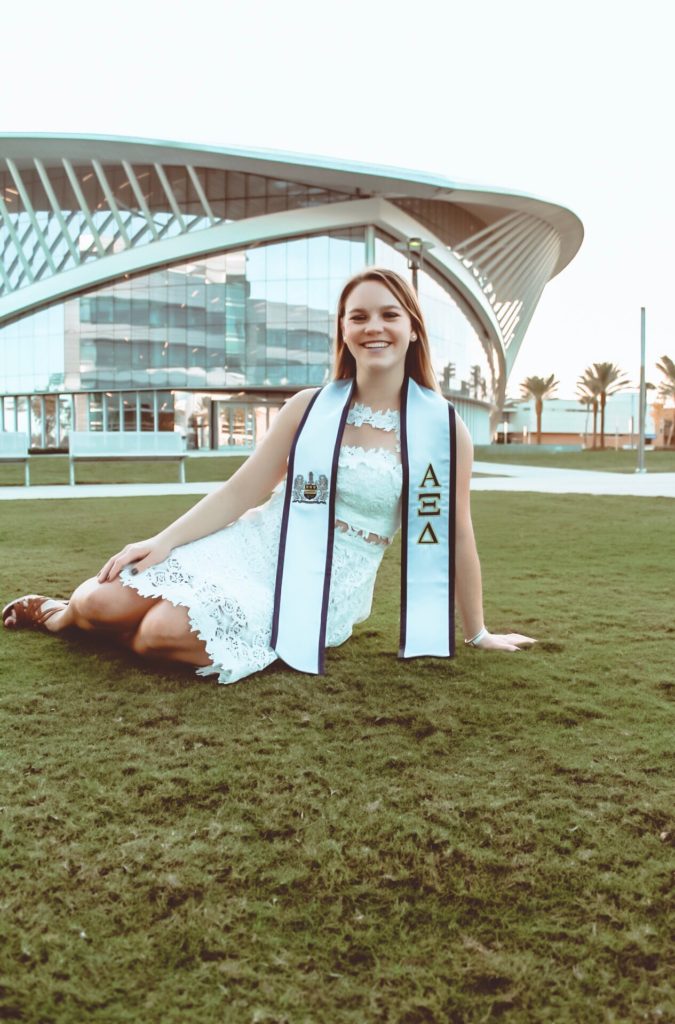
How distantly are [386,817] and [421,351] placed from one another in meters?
2.12

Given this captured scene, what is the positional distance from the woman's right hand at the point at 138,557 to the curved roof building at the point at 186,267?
39.2 metres

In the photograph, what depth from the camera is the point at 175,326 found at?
1737 inches

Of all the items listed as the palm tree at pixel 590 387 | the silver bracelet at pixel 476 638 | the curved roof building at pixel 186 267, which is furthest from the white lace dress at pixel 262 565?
the palm tree at pixel 590 387

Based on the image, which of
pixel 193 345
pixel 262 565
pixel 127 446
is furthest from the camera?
pixel 193 345

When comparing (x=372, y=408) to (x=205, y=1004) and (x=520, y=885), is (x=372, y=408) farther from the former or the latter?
(x=205, y=1004)

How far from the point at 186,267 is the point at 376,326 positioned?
42.8m

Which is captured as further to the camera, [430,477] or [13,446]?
[13,446]

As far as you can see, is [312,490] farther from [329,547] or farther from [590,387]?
[590,387]

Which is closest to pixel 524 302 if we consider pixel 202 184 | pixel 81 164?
pixel 202 184

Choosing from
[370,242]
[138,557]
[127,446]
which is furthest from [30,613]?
[370,242]

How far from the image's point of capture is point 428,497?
11.6 feet

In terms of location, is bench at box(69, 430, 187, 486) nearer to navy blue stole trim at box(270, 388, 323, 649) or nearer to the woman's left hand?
the woman's left hand

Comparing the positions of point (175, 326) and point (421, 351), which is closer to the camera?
point (421, 351)

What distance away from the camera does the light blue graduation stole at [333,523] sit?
3426mm
